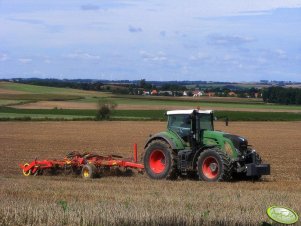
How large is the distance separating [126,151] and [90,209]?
19.6 meters

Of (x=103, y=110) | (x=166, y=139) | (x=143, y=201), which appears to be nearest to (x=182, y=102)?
(x=103, y=110)

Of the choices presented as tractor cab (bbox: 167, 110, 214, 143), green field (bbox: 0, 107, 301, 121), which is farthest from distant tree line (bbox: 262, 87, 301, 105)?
tractor cab (bbox: 167, 110, 214, 143)

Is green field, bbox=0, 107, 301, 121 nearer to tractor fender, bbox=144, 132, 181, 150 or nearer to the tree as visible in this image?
the tree

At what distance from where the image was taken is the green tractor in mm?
15045

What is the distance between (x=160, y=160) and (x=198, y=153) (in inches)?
53.2

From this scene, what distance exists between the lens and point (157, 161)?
16359 millimetres

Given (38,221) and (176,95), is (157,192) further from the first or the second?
(176,95)

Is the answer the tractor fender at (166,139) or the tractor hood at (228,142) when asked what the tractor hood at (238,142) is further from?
the tractor fender at (166,139)

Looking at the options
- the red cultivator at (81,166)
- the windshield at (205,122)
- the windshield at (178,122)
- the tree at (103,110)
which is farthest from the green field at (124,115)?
the windshield at (205,122)

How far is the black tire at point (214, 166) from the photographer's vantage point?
14828 millimetres

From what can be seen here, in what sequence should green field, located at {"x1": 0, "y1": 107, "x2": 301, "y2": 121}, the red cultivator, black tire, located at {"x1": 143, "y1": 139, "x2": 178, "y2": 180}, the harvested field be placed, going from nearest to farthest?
the harvested field, black tire, located at {"x1": 143, "y1": 139, "x2": 178, "y2": 180}, the red cultivator, green field, located at {"x1": 0, "y1": 107, "x2": 301, "y2": 121}

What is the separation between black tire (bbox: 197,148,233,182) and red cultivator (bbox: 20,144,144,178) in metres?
1.94

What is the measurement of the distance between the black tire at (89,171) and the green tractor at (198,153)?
1413 millimetres

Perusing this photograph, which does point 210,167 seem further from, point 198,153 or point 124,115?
point 124,115
